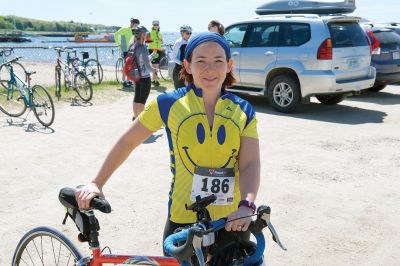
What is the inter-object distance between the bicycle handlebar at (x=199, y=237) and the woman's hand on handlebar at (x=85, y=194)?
509 millimetres

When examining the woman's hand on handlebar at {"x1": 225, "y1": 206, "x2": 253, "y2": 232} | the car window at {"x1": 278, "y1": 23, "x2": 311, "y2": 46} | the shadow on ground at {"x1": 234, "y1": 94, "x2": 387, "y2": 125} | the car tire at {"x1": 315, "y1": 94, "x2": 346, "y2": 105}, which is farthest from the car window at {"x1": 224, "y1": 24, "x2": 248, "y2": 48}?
the woman's hand on handlebar at {"x1": 225, "y1": 206, "x2": 253, "y2": 232}

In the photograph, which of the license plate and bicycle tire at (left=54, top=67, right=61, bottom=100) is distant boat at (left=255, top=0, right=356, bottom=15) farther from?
bicycle tire at (left=54, top=67, right=61, bottom=100)

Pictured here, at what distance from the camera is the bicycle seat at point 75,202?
75.3 inches

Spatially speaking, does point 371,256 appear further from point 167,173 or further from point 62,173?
point 62,173

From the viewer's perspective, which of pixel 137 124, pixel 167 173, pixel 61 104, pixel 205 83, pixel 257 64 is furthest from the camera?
pixel 61 104

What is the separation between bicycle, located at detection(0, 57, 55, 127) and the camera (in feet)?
26.6

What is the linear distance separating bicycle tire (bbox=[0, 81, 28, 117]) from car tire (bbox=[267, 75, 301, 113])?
17.0 ft

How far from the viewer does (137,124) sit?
2207mm

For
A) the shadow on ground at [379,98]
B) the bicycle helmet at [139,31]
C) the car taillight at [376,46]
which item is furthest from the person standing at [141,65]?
the car taillight at [376,46]

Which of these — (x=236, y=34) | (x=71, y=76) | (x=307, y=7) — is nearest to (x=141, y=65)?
(x=236, y=34)

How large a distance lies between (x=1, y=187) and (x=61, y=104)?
218 inches

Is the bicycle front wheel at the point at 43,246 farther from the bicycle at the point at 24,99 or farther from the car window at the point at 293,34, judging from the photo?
the car window at the point at 293,34

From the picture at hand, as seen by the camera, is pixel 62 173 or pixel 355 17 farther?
pixel 355 17

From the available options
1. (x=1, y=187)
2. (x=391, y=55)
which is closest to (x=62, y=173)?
(x=1, y=187)
